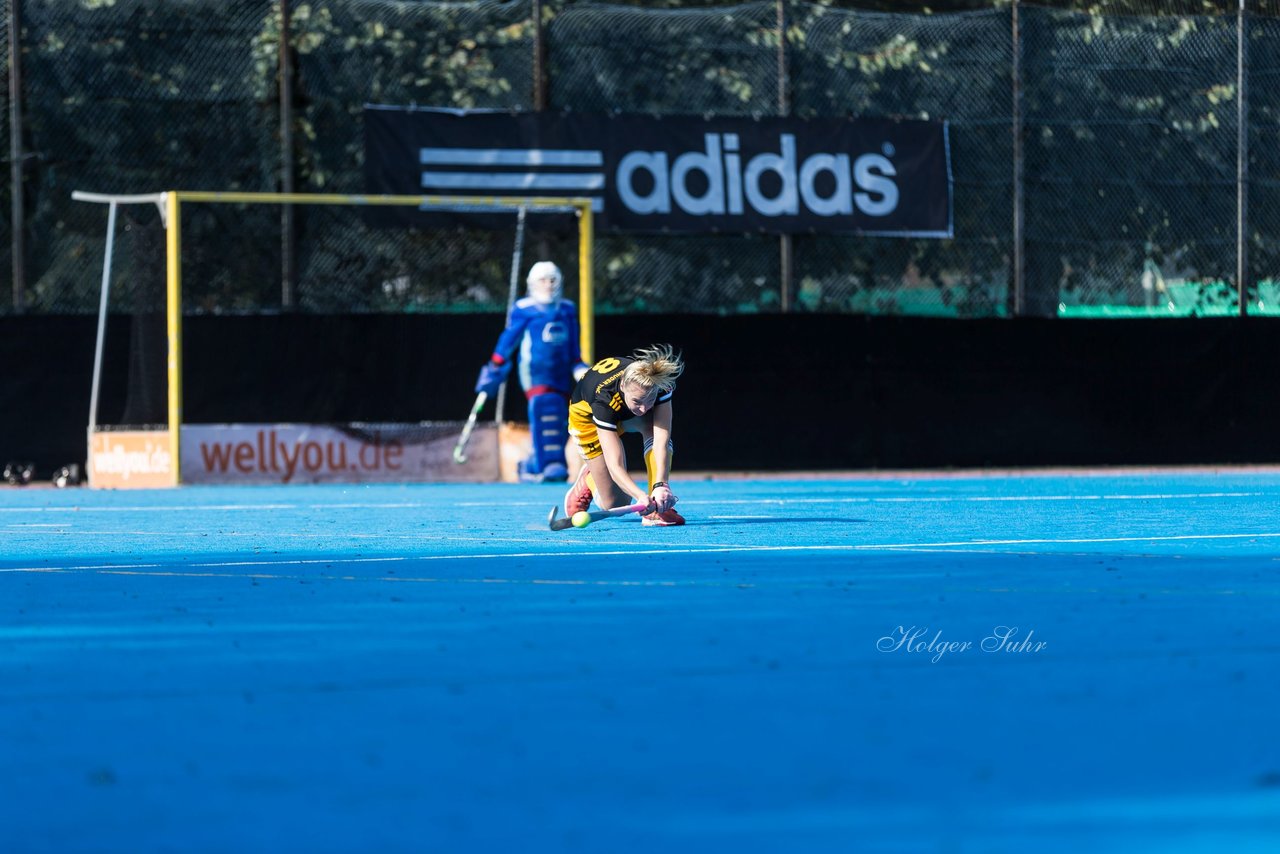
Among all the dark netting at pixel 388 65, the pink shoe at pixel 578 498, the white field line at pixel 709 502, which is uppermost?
the dark netting at pixel 388 65

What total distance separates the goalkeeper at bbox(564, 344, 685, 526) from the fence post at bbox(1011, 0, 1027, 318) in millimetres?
10321

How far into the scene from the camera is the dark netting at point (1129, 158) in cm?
2345

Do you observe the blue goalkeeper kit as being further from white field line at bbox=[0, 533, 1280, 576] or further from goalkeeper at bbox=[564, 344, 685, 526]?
white field line at bbox=[0, 533, 1280, 576]

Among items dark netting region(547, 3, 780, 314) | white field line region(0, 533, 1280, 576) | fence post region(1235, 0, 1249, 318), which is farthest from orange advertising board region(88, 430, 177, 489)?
fence post region(1235, 0, 1249, 318)

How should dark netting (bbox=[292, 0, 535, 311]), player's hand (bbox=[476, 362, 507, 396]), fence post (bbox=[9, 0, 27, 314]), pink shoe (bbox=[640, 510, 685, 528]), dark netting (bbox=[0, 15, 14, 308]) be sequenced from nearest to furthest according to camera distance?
pink shoe (bbox=[640, 510, 685, 528]), player's hand (bbox=[476, 362, 507, 396]), fence post (bbox=[9, 0, 27, 314]), dark netting (bbox=[0, 15, 14, 308]), dark netting (bbox=[292, 0, 535, 311])

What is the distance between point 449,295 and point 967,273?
5.56 m

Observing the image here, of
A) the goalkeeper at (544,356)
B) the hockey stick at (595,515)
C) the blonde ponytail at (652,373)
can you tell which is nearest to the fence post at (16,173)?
the goalkeeper at (544,356)

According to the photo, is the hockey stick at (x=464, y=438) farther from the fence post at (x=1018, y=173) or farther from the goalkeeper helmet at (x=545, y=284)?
the fence post at (x=1018, y=173)

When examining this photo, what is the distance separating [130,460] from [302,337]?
2055mm

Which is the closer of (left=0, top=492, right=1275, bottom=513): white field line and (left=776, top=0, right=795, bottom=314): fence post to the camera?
(left=0, top=492, right=1275, bottom=513): white field line

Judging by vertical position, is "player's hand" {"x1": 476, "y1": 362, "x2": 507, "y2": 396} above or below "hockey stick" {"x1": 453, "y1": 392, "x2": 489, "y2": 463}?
above

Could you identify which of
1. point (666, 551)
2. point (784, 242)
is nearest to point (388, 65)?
point (784, 242)

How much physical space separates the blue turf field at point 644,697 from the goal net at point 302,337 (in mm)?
9134

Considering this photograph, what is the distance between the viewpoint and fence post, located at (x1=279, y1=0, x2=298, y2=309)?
2138 cm
